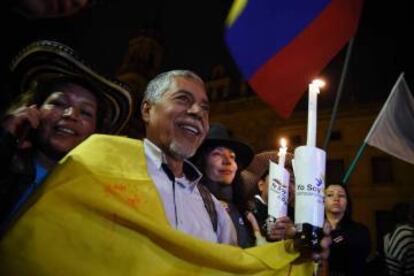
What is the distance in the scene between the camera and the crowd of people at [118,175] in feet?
5.22

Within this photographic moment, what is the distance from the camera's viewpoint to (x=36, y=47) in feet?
8.04

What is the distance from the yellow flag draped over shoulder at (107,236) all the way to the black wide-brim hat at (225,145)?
86.1 inches

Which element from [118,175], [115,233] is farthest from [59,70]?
[115,233]

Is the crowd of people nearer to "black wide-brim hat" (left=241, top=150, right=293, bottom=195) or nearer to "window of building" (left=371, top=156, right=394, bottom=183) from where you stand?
"black wide-brim hat" (left=241, top=150, right=293, bottom=195)

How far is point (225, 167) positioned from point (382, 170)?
26.9m

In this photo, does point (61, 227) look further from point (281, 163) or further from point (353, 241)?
point (353, 241)

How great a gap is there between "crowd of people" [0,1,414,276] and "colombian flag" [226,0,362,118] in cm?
62

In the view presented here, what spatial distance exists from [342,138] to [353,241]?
86.4 feet

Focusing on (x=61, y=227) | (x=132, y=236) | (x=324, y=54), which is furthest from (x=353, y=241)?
(x=61, y=227)

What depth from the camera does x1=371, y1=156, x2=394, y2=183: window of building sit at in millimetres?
27578

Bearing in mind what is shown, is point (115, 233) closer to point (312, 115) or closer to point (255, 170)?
point (312, 115)

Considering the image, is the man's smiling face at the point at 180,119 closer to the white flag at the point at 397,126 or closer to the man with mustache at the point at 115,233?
the man with mustache at the point at 115,233

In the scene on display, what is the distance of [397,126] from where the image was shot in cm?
619

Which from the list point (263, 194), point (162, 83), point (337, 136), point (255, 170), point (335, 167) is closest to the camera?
point (162, 83)
